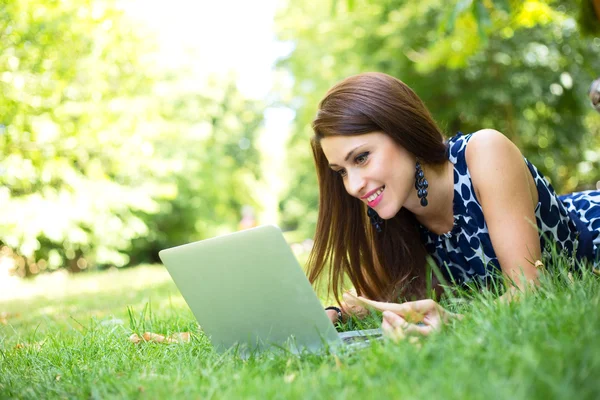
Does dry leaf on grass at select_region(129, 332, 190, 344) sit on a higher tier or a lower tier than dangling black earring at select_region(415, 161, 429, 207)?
lower

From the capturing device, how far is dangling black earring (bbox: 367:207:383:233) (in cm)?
279

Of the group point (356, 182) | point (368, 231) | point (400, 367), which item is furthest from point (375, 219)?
point (400, 367)

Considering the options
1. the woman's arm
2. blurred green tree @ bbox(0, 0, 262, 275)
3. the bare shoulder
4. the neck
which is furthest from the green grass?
blurred green tree @ bbox(0, 0, 262, 275)

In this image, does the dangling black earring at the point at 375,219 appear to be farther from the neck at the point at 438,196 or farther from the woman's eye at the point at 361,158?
the woman's eye at the point at 361,158

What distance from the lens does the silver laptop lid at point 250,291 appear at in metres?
1.82

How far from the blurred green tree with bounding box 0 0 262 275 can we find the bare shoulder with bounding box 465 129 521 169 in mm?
6106

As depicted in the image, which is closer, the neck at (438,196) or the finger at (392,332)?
the finger at (392,332)

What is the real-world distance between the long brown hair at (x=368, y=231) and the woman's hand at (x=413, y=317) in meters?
0.80

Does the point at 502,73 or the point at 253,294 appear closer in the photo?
the point at 253,294

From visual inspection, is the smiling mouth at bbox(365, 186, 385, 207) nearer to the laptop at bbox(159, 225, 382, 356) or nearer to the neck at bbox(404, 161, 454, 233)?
the neck at bbox(404, 161, 454, 233)

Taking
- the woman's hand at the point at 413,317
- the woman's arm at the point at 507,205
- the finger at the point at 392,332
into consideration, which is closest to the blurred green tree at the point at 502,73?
the woman's arm at the point at 507,205

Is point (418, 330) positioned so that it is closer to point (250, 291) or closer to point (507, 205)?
point (250, 291)

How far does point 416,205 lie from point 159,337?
4.41 ft

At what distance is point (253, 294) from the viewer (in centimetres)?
196
